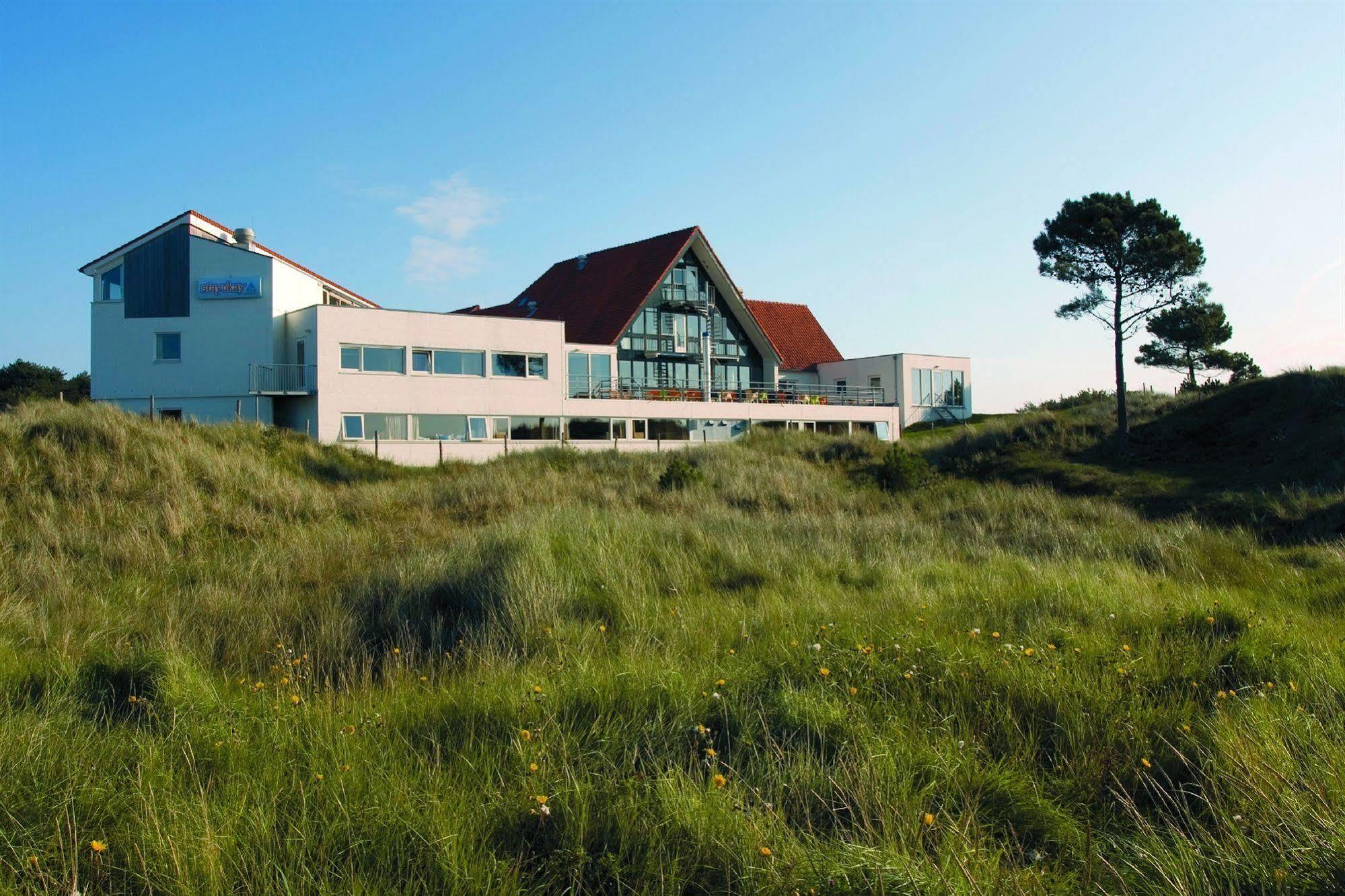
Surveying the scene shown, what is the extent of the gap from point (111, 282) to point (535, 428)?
16.6 meters

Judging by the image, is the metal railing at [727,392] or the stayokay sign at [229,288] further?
the metal railing at [727,392]

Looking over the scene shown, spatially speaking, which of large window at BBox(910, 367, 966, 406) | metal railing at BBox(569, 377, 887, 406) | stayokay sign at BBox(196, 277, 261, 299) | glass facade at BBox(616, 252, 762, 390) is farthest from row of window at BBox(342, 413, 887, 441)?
large window at BBox(910, 367, 966, 406)

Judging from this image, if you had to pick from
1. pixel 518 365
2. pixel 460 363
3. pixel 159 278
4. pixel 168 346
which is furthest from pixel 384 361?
pixel 159 278

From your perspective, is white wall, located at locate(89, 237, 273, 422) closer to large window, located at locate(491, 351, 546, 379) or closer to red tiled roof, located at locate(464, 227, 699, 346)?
large window, located at locate(491, 351, 546, 379)

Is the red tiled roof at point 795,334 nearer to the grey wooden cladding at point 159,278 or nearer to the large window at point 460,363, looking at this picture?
the large window at point 460,363

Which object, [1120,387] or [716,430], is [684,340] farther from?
[1120,387]

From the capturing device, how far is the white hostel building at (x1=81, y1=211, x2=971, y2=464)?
3042cm

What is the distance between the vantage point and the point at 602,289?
1668 inches

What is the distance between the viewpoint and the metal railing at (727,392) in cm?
3675

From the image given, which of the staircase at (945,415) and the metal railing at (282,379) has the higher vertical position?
the metal railing at (282,379)

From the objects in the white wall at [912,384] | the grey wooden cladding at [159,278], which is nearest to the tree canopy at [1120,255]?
the white wall at [912,384]

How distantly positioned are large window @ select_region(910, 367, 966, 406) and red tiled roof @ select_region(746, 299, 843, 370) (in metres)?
4.77

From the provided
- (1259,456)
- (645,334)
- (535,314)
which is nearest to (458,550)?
(1259,456)

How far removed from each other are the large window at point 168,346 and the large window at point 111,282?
9.17 feet
